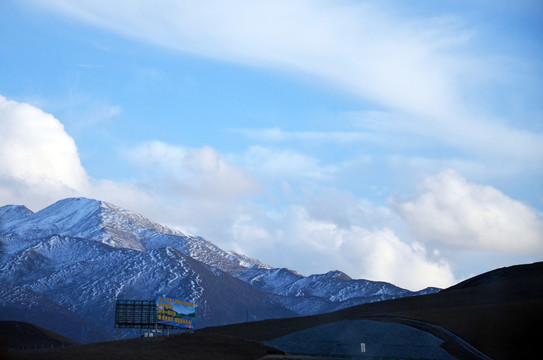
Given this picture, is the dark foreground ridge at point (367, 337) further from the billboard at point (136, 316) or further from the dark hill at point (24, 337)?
the dark hill at point (24, 337)

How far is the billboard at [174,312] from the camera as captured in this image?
120m

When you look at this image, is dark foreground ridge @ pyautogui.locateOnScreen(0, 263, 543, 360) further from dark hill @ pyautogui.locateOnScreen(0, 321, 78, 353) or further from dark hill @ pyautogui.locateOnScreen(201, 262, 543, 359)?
dark hill @ pyautogui.locateOnScreen(0, 321, 78, 353)

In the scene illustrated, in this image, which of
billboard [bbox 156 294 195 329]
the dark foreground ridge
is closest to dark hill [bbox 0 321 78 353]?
the dark foreground ridge

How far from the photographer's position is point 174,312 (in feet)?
408

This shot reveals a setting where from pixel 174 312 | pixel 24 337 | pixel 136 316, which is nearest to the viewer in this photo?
pixel 174 312

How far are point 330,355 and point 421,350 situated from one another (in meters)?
14.0

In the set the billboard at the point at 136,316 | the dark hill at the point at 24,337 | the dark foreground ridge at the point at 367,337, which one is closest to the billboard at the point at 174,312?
the billboard at the point at 136,316

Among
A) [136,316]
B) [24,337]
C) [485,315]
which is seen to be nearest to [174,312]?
[136,316]

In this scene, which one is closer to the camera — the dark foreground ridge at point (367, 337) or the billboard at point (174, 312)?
the dark foreground ridge at point (367, 337)

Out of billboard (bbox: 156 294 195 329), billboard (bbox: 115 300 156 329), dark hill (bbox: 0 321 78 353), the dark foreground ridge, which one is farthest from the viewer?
dark hill (bbox: 0 321 78 353)

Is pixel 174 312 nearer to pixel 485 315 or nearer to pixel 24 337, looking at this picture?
pixel 485 315

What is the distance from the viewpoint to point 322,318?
160000 millimetres

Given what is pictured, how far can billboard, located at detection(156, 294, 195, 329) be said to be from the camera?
119938 mm

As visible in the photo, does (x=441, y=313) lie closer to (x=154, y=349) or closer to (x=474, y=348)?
(x=474, y=348)
